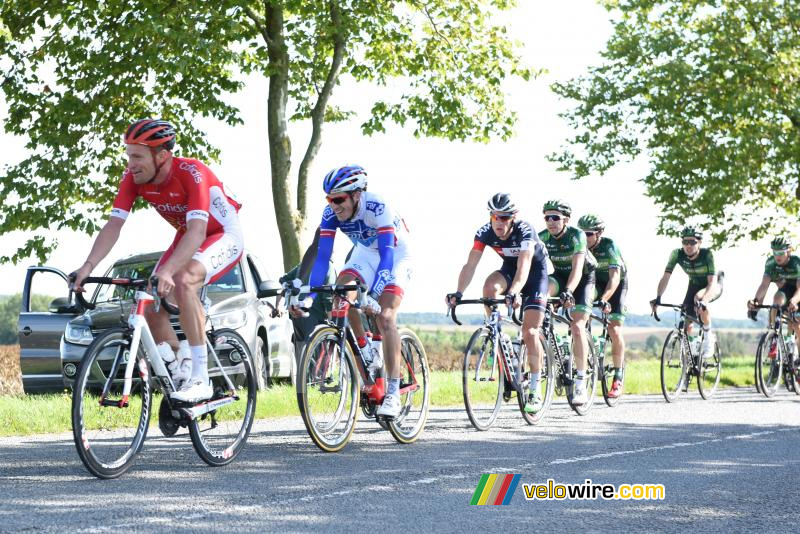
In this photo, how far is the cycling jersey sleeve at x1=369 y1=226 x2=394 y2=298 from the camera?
8578mm

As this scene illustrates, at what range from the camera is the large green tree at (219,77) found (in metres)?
21.6

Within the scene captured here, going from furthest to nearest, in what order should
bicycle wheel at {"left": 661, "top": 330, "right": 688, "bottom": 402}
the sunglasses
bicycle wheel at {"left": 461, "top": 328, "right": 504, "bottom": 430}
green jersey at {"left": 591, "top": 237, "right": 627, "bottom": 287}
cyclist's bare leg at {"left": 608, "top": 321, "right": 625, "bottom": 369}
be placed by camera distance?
bicycle wheel at {"left": 661, "top": 330, "right": 688, "bottom": 402}
cyclist's bare leg at {"left": 608, "top": 321, "right": 625, "bottom": 369}
green jersey at {"left": 591, "top": 237, "right": 627, "bottom": 287}
bicycle wheel at {"left": 461, "top": 328, "right": 504, "bottom": 430}
the sunglasses

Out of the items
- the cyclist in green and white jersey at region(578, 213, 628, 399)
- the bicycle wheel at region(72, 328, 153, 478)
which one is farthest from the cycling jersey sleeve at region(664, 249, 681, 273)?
the bicycle wheel at region(72, 328, 153, 478)

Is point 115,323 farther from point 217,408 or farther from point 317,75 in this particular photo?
point 317,75

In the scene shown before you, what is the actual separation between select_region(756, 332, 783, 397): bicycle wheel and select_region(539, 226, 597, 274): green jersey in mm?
5274

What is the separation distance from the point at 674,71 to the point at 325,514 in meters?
28.6

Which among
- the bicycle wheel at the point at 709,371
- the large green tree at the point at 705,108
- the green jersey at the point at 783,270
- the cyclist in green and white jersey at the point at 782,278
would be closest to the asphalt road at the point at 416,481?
the bicycle wheel at the point at 709,371

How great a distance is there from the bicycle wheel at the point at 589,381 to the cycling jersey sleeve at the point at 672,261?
322 cm

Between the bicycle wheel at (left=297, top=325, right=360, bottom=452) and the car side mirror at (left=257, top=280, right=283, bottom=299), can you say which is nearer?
the bicycle wheel at (left=297, top=325, right=360, bottom=452)

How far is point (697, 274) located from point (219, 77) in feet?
37.8

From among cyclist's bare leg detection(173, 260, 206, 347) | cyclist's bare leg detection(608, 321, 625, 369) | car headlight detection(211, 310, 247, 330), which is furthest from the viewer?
cyclist's bare leg detection(608, 321, 625, 369)

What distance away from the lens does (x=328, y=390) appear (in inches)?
326

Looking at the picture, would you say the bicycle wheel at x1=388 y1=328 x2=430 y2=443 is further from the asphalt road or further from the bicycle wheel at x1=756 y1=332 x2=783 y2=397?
the bicycle wheel at x1=756 y1=332 x2=783 y2=397

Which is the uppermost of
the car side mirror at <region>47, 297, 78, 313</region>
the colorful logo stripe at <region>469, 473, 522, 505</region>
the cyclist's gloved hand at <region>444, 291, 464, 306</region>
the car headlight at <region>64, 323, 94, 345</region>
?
the cyclist's gloved hand at <region>444, 291, 464, 306</region>
